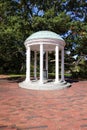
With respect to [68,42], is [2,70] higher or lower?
lower

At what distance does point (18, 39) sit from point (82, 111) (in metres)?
14.3

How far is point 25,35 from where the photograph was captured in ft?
70.9

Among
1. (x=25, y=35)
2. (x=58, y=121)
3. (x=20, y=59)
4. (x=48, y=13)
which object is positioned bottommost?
(x=58, y=121)

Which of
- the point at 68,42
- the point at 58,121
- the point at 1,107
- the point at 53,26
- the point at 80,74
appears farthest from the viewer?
the point at 80,74

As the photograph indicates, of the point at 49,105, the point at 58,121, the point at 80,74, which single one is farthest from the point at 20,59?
the point at 58,121

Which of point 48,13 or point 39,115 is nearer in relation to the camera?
point 39,115

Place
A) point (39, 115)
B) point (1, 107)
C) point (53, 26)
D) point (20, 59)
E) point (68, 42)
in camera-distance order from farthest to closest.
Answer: point (20, 59)
point (68, 42)
point (53, 26)
point (1, 107)
point (39, 115)

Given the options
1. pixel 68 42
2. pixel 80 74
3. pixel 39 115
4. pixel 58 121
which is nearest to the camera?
pixel 58 121

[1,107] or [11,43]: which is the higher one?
[11,43]

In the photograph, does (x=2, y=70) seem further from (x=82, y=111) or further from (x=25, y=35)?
(x=82, y=111)

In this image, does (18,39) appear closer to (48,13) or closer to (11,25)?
(11,25)

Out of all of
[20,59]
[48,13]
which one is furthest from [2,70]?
[48,13]

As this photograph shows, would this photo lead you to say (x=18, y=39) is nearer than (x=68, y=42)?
Yes

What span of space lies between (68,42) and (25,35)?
5.55 m
